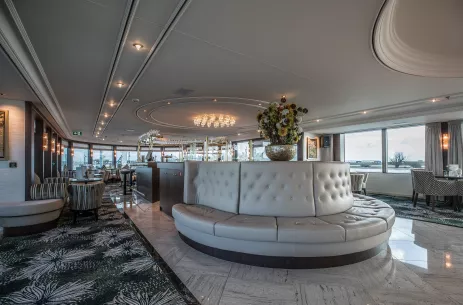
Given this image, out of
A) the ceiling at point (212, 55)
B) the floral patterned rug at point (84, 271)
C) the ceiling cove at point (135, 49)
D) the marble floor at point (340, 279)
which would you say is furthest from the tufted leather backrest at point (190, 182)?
the ceiling cove at point (135, 49)

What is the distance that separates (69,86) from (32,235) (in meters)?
2.90

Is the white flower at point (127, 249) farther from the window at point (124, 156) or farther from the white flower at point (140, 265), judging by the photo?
the window at point (124, 156)

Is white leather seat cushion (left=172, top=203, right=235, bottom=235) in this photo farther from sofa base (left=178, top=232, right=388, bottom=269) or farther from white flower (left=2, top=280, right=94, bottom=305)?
white flower (left=2, top=280, right=94, bottom=305)

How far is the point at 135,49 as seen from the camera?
3.17 m

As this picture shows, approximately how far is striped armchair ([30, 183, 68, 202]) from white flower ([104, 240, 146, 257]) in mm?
2239

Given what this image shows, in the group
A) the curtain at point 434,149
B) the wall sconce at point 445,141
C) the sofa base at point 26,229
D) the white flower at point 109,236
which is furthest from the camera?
the curtain at point 434,149

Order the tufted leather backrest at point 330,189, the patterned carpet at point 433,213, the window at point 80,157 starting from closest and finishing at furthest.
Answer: the tufted leather backrest at point 330,189 < the patterned carpet at point 433,213 < the window at point 80,157

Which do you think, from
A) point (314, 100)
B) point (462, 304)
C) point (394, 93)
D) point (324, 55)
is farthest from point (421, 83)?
point (462, 304)

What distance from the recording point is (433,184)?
5738 millimetres

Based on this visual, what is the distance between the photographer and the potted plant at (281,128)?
2990mm

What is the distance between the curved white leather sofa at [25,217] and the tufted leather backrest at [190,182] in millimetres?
2504

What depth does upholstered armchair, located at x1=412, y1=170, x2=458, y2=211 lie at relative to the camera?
220 inches

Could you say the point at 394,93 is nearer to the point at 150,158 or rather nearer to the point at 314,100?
the point at 314,100

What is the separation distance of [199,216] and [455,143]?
28.0ft
